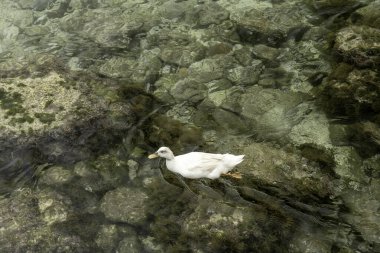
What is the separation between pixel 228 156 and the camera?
6410 mm

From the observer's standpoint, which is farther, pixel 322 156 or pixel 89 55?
pixel 89 55

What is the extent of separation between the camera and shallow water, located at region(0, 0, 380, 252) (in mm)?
6035

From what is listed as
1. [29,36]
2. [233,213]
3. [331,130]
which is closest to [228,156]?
[233,213]

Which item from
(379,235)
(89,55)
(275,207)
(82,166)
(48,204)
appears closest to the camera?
(379,235)

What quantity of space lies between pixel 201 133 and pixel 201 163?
1180 mm

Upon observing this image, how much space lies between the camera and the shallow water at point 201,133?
6035 mm

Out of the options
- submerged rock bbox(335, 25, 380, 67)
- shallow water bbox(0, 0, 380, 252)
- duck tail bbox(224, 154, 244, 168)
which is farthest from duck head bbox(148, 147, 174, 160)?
submerged rock bbox(335, 25, 380, 67)

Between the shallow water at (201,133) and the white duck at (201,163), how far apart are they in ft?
0.83

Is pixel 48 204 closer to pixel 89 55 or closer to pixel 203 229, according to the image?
pixel 203 229

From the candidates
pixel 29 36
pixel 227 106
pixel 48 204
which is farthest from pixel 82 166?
pixel 29 36

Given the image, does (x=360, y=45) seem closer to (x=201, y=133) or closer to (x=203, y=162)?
(x=201, y=133)

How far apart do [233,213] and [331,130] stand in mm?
2672

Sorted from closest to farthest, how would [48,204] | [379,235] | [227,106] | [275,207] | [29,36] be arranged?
[379,235] → [275,207] → [48,204] → [227,106] → [29,36]

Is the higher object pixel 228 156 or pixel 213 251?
pixel 228 156
